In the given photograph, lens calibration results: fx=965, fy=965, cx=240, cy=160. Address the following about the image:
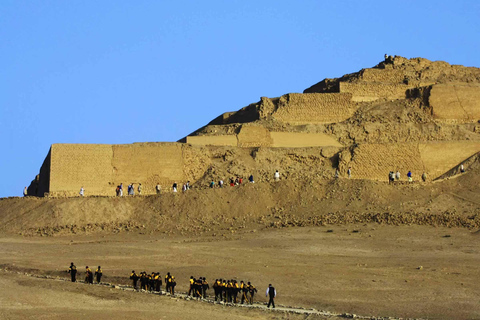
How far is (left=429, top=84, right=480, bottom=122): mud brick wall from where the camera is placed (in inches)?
1726

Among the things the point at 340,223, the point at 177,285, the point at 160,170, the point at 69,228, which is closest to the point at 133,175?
the point at 160,170

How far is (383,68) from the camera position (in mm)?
47406

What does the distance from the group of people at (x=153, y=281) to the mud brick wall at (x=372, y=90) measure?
22.0 m

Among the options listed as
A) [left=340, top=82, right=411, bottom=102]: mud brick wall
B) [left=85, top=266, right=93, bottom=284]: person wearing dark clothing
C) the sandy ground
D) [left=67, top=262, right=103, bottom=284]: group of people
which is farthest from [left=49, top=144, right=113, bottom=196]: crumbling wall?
[left=340, top=82, right=411, bottom=102]: mud brick wall

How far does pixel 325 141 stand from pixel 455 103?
21.7ft

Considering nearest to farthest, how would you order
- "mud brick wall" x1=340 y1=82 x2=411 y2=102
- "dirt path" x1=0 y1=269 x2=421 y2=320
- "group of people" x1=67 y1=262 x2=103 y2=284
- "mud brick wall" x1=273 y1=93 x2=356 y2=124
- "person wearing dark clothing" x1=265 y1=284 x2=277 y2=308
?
"dirt path" x1=0 y1=269 x2=421 y2=320, "person wearing dark clothing" x1=265 y1=284 x2=277 y2=308, "group of people" x1=67 y1=262 x2=103 y2=284, "mud brick wall" x1=273 y1=93 x2=356 y2=124, "mud brick wall" x1=340 y1=82 x2=411 y2=102

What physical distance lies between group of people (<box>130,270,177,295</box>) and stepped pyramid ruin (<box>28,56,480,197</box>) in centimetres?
1272

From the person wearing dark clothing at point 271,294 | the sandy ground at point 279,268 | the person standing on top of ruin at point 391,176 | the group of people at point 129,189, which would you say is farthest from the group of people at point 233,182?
the person wearing dark clothing at point 271,294

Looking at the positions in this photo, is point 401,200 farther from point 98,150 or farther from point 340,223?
point 98,150

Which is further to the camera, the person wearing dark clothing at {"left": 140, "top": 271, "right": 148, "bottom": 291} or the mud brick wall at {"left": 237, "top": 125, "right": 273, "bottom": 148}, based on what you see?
the mud brick wall at {"left": 237, "top": 125, "right": 273, "bottom": 148}

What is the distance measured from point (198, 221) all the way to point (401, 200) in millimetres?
7470

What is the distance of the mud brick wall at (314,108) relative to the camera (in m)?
44.0

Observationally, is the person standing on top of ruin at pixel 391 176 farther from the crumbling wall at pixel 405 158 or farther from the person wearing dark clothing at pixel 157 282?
the person wearing dark clothing at pixel 157 282

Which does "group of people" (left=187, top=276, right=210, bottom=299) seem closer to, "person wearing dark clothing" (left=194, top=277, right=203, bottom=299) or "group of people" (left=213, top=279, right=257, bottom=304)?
"person wearing dark clothing" (left=194, top=277, right=203, bottom=299)
